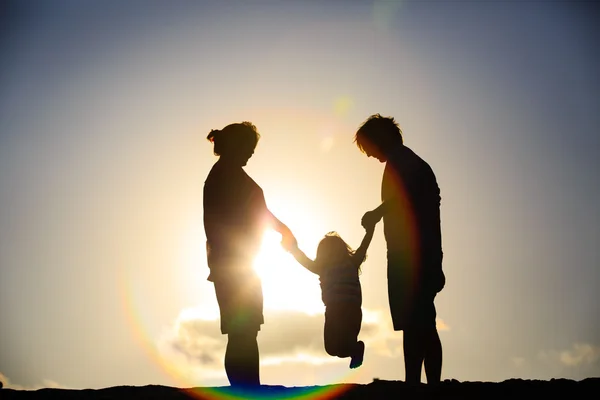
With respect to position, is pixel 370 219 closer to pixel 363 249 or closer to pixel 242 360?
pixel 363 249

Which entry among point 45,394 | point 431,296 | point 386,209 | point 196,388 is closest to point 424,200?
point 386,209

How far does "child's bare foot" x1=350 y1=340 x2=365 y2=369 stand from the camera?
30.8 ft

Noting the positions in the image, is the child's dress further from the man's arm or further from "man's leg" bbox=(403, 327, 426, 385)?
"man's leg" bbox=(403, 327, 426, 385)

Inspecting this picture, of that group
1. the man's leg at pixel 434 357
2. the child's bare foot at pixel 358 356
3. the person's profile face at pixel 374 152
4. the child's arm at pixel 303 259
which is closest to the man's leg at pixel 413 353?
the man's leg at pixel 434 357

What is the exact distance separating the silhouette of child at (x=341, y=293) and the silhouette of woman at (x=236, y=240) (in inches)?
41.8

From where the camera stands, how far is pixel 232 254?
8539 mm

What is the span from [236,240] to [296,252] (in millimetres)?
1628

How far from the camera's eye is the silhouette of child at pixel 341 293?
9.40 metres

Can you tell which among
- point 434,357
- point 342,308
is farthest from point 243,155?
point 434,357

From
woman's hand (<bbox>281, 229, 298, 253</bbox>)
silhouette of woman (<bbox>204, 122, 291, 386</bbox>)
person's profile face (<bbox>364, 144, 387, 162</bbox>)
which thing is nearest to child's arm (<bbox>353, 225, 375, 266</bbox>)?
woman's hand (<bbox>281, 229, 298, 253</bbox>)

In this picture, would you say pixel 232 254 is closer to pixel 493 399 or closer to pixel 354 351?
pixel 354 351

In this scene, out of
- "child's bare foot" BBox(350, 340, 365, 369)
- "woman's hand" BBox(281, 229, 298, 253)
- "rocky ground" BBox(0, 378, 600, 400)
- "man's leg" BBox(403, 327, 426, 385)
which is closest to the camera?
"rocky ground" BBox(0, 378, 600, 400)

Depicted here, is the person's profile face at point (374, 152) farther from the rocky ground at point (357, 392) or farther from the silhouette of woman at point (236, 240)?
Result: the rocky ground at point (357, 392)

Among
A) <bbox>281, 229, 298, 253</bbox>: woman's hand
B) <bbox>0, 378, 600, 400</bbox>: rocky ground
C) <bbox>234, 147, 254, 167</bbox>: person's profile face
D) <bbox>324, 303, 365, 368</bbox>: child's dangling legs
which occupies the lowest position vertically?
<bbox>0, 378, 600, 400</bbox>: rocky ground
